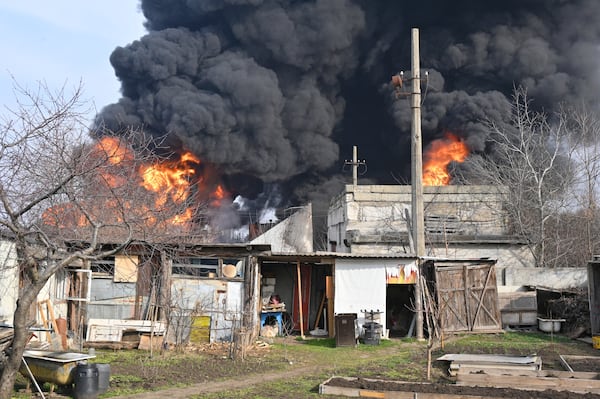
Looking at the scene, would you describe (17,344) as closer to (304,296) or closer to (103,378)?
(103,378)

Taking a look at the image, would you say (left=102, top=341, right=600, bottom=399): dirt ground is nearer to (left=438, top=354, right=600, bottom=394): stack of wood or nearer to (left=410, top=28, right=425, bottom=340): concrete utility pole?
(left=438, top=354, right=600, bottom=394): stack of wood

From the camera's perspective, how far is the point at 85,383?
31.7ft

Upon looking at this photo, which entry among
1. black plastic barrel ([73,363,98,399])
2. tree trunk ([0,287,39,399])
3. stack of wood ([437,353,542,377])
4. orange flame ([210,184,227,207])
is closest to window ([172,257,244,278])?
stack of wood ([437,353,542,377])

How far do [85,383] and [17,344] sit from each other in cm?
133

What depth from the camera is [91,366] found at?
988cm

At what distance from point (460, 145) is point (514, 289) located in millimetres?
14813

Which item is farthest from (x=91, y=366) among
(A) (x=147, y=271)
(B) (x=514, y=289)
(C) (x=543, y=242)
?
(C) (x=543, y=242)

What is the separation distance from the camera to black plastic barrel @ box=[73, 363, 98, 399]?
31.7 ft

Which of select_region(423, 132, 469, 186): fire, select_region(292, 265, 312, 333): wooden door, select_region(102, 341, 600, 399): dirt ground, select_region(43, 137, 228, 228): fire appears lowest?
select_region(102, 341, 600, 399): dirt ground

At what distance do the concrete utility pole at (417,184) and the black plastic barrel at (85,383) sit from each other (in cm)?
1173

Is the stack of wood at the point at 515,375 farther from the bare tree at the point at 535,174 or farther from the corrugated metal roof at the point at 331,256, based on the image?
the bare tree at the point at 535,174

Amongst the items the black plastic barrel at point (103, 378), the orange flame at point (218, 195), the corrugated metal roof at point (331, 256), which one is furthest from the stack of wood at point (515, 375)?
the orange flame at point (218, 195)

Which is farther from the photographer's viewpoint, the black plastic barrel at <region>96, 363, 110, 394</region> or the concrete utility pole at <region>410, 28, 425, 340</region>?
the concrete utility pole at <region>410, 28, 425, 340</region>

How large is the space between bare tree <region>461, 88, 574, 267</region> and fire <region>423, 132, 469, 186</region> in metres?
4.06
